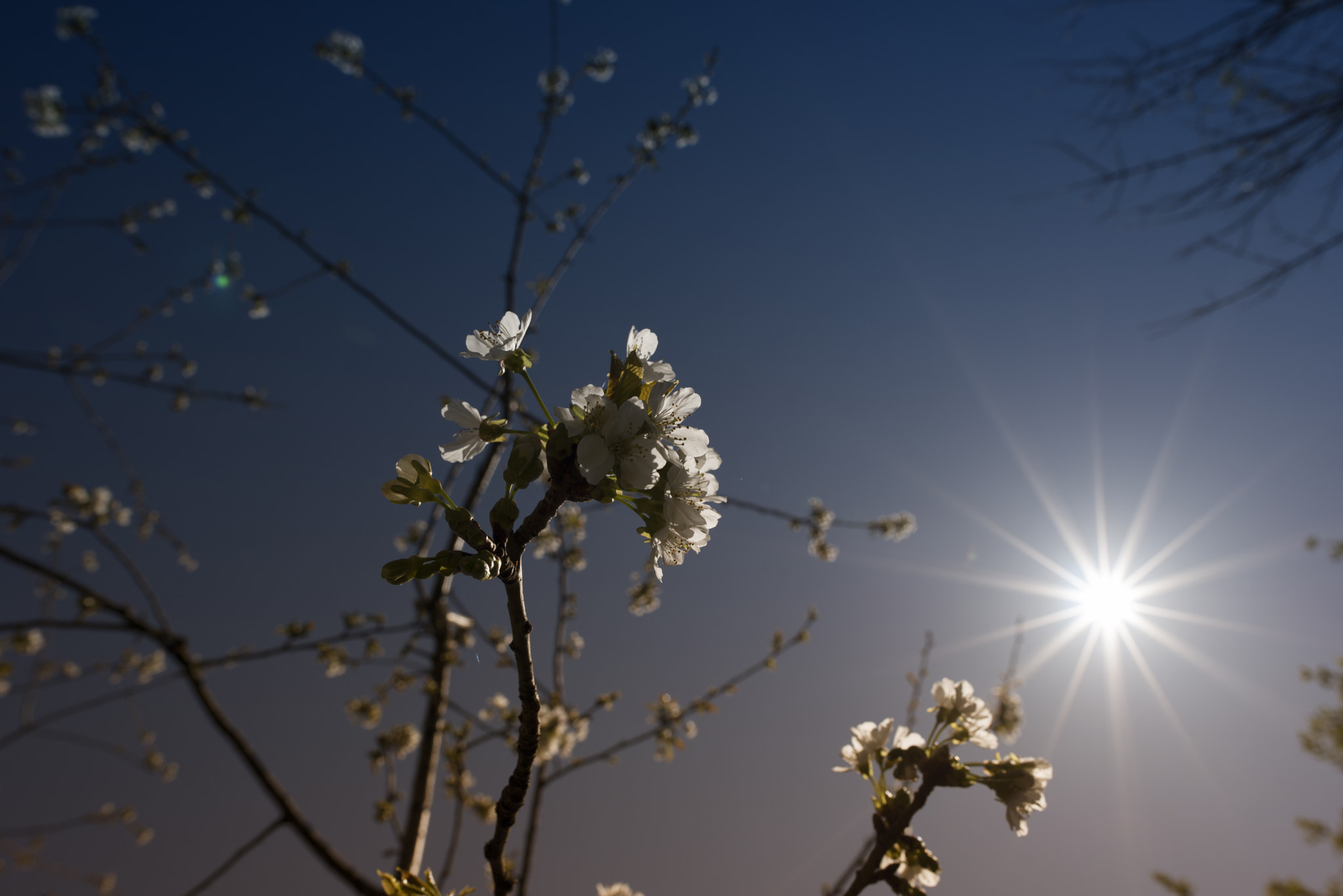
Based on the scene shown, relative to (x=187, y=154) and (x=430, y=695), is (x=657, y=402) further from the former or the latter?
(x=187, y=154)

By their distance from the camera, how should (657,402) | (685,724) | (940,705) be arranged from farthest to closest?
(685,724)
(940,705)
(657,402)

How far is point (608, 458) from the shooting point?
1.23m

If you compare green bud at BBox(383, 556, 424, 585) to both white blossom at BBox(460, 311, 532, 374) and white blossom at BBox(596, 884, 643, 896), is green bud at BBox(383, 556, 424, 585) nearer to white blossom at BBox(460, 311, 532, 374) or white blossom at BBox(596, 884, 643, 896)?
white blossom at BBox(460, 311, 532, 374)

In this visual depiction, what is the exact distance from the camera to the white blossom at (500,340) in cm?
148

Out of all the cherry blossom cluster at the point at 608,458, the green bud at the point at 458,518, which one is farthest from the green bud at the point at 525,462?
the green bud at the point at 458,518

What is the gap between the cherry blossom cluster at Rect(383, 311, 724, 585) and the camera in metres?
1.23

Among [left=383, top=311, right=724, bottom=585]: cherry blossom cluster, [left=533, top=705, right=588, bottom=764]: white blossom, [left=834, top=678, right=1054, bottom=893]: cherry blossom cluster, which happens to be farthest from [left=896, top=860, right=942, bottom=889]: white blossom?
[left=533, top=705, right=588, bottom=764]: white blossom

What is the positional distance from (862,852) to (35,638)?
9.63 metres

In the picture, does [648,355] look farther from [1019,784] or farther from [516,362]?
[1019,784]

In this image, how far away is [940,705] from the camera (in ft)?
5.54

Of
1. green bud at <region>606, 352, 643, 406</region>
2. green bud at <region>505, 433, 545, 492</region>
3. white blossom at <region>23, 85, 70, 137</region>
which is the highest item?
white blossom at <region>23, 85, 70, 137</region>

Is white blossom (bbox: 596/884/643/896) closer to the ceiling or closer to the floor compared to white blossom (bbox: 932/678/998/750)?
closer to the floor

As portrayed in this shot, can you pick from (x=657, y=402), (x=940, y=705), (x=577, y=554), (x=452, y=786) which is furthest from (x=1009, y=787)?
(x=577, y=554)

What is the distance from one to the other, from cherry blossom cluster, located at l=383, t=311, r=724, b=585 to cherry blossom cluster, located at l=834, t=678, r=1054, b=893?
2.67ft
